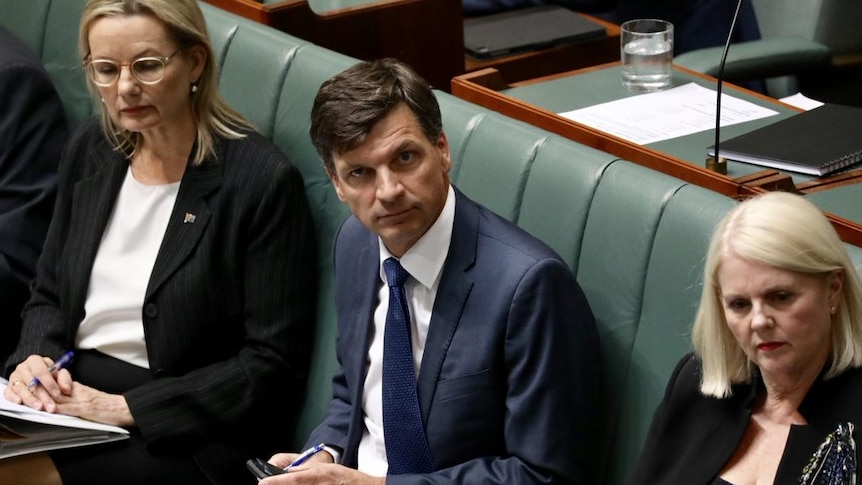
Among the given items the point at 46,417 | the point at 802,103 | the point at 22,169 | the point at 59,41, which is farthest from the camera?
the point at 59,41

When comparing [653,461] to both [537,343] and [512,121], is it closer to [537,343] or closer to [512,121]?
[537,343]

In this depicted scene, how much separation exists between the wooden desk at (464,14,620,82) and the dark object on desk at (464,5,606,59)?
0.06 ft

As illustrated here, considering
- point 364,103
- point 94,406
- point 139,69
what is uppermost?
point 364,103

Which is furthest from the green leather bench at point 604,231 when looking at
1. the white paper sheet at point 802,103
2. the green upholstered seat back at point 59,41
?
the green upholstered seat back at point 59,41

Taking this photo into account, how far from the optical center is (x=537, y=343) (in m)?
1.97

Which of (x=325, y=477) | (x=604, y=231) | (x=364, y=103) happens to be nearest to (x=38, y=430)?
(x=325, y=477)

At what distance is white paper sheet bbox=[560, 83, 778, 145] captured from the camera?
2.43 meters

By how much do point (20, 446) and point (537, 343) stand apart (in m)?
1.05

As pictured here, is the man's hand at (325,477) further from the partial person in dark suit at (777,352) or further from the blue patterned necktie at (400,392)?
A: the partial person in dark suit at (777,352)

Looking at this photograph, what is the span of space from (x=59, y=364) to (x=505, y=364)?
1065 mm

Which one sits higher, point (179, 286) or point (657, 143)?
point (657, 143)

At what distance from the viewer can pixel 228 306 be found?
102 inches

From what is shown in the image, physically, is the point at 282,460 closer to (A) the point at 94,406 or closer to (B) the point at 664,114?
(A) the point at 94,406

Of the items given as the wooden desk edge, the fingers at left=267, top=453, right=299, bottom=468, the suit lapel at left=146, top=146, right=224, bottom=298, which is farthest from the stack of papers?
the wooden desk edge
